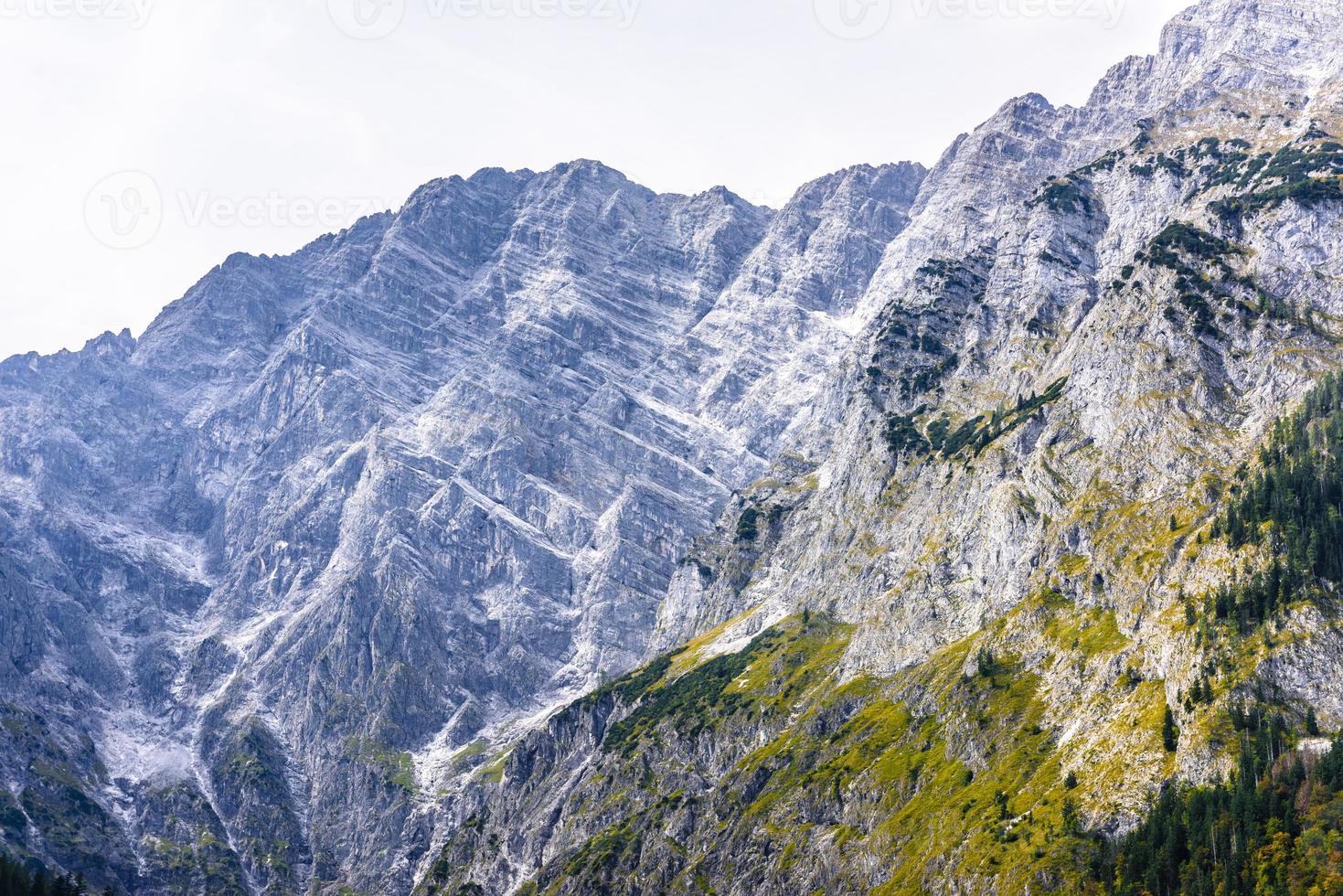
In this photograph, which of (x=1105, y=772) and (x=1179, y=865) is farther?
(x=1105, y=772)

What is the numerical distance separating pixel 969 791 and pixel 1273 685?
162ft

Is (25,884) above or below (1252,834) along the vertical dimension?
above

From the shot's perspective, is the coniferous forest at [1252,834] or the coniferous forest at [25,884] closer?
the coniferous forest at [1252,834]

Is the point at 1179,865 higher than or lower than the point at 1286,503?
Answer: lower

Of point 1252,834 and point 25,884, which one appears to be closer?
point 1252,834

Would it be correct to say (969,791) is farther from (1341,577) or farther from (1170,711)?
(1341,577)

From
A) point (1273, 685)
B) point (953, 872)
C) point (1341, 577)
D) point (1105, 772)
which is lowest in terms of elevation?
point (953, 872)

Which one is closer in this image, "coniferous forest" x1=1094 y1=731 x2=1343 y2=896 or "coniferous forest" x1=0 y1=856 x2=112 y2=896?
"coniferous forest" x1=1094 y1=731 x2=1343 y2=896

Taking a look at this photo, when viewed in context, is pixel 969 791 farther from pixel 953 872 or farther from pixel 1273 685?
pixel 1273 685

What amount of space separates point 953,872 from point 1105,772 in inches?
1048

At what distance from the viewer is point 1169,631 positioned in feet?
634

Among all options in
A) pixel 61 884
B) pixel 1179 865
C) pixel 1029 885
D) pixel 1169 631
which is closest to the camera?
pixel 1179 865

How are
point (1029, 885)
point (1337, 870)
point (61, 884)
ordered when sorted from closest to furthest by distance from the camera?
1. point (1337, 870)
2. point (1029, 885)
3. point (61, 884)

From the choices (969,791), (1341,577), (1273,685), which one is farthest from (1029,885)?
(1341,577)
